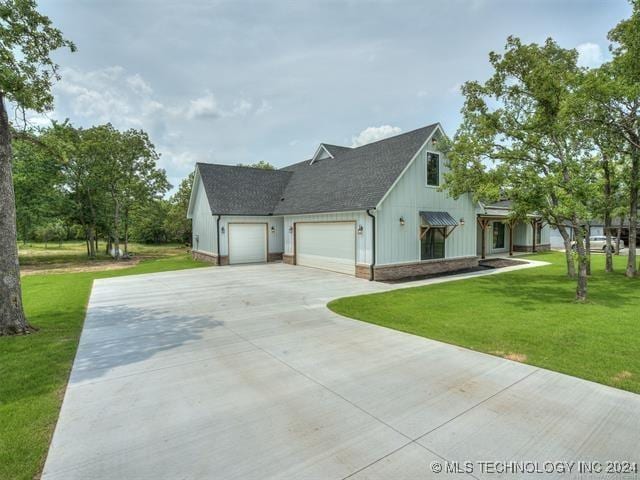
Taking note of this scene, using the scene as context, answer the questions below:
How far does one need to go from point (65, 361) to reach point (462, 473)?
5.89m

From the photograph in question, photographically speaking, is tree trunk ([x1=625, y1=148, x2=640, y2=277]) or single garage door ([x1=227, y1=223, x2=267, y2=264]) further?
single garage door ([x1=227, y1=223, x2=267, y2=264])

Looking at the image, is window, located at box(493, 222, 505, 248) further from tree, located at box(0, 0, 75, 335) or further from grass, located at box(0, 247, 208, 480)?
tree, located at box(0, 0, 75, 335)

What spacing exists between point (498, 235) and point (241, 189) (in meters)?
18.1

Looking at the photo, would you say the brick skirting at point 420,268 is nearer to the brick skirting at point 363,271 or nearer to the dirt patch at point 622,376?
the brick skirting at point 363,271

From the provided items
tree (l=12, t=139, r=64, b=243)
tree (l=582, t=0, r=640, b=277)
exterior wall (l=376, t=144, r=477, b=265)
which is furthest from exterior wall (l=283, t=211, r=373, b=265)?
tree (l=12, t=139, r=64, b=243)

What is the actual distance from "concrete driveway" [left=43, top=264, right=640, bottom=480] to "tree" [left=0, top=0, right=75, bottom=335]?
1.64 metres

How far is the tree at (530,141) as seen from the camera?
9125 millimetres

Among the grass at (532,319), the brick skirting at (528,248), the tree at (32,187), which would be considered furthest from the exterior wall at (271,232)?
the brick skirting at (528,248)

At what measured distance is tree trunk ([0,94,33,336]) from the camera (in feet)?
→ 21.4

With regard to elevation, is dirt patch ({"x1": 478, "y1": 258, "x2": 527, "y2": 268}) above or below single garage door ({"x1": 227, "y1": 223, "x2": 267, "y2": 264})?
below

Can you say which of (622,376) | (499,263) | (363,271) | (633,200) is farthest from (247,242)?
(633,200)

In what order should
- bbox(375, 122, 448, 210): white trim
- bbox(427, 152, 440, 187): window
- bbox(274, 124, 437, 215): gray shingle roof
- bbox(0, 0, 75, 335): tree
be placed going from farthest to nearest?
bbox(427, 152, 440, 187): window → bbox(274, 124, 437, 215): gray shingle roof → bbox(375, 122, 448, 210): white trim → bbox(0, 0, 75, 335): tree

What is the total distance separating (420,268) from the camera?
47.7 ft

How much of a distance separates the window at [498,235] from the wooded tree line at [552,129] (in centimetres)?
977
